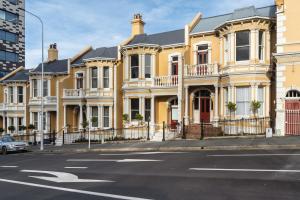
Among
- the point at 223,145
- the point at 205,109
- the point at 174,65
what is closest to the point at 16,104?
the point at 174,65

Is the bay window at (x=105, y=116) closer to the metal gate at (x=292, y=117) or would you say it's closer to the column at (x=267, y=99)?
the column at (x=267, y=99)

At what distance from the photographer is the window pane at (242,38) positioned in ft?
78.0

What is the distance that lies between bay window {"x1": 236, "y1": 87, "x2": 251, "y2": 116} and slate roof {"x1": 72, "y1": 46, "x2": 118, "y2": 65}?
44.1 feet

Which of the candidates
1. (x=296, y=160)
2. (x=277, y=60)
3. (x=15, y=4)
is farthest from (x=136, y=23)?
(x=15, y=4)

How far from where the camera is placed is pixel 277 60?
20.2 meters

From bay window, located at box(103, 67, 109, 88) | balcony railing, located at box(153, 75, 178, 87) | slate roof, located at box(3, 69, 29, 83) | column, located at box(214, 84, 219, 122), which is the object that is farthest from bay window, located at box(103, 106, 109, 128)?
slate roof, located at box(3, 69, 29, 83)

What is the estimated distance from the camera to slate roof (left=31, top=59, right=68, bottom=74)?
124 feet

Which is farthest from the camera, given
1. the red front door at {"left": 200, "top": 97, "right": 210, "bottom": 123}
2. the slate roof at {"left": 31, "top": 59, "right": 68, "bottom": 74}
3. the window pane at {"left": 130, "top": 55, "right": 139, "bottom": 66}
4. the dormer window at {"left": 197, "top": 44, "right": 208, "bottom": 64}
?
the slate roof at {"left": 31, "top": 59, "right": 68, "bottom": 74}

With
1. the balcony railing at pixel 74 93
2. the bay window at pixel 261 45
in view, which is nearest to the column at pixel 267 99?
the bay window at pixel 261 45

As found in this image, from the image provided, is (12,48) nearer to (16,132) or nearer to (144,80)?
→ (16,132)

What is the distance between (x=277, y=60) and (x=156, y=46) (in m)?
12.0

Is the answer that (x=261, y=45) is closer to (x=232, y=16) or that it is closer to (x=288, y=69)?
(x=232, y=16)

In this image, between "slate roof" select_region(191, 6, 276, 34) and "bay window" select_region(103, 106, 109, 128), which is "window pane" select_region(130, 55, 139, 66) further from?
"slate roof" select_region(191, 6, 276, 34)

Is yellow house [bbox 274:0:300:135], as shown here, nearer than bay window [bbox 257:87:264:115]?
Yes
